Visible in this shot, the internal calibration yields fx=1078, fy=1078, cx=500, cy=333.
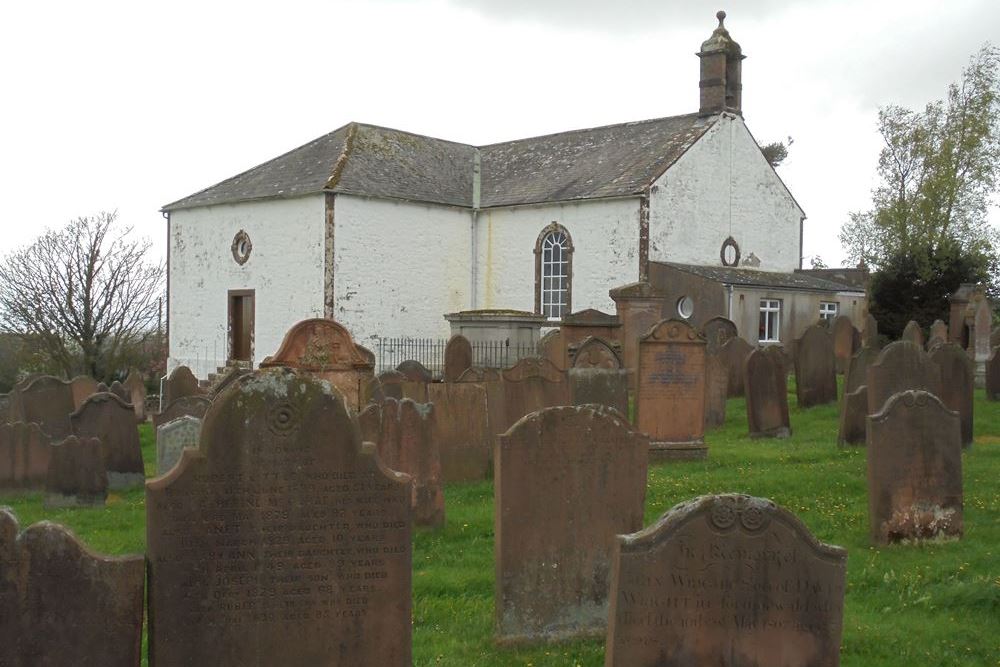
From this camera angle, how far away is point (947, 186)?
38031mm

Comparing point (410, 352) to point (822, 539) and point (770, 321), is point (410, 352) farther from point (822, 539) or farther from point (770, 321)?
point (822, 539)

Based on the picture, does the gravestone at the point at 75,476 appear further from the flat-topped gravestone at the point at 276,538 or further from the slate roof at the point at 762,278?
the slate roof at the point at 762,278

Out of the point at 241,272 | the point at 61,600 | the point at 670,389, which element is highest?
the point at 241,272

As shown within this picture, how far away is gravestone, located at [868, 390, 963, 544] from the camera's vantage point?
844 centimetres

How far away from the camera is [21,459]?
12.6 m

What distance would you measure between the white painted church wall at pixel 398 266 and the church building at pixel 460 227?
4 centimetres

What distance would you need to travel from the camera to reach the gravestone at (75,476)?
11.6 metres

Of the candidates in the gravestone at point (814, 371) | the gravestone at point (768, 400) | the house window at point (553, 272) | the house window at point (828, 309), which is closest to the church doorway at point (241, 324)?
the house window at point (553, 272)

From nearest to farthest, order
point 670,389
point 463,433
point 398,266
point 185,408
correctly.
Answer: point 463,433, point 185,408, point 670,389, point 398,266

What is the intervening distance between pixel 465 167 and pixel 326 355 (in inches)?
961

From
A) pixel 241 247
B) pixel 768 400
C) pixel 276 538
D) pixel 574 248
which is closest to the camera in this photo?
pixel 276 538

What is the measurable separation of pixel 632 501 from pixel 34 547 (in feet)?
11.4

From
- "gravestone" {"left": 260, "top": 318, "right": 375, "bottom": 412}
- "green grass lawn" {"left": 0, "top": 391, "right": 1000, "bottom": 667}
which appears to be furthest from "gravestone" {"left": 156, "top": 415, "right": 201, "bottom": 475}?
"gravestone" {"left": 260, "top": 318, "right": 375, "bottom": 412}

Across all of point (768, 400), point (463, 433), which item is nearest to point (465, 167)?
point (768, 400)
